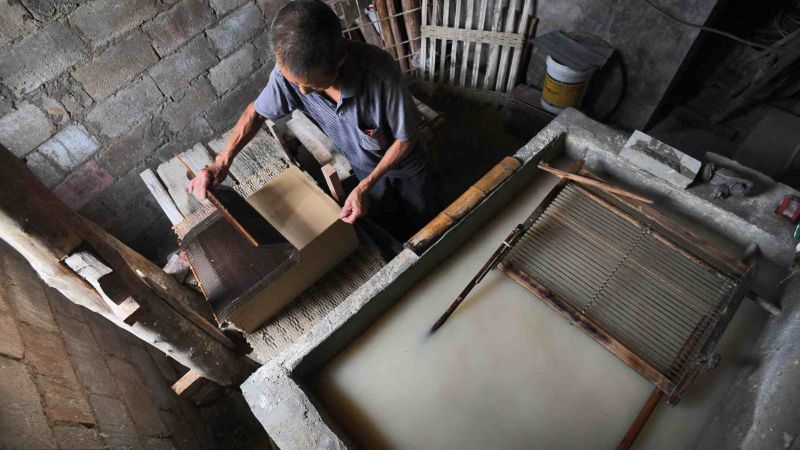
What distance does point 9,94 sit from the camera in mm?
2879

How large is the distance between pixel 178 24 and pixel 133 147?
1.16 meters

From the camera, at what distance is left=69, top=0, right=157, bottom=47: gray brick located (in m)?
2.85

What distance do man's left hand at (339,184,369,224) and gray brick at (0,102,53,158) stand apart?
249 centimetres

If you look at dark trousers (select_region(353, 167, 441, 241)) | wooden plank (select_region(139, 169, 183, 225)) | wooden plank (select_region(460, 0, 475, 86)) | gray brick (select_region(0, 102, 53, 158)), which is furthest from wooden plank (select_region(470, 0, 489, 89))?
gray brick (select_region(0, 102, 53, 158))

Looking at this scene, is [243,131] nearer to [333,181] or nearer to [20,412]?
[333,181]

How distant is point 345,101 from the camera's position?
98.8 inches

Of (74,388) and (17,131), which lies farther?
(17,131)

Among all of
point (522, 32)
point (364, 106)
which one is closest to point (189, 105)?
point (364, 106)

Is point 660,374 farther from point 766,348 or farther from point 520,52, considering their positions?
point 520,52

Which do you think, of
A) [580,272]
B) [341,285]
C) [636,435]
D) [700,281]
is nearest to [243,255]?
[341,285]

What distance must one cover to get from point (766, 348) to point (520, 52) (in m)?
3.37

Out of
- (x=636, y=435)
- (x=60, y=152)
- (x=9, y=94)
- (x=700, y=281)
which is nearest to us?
(x=636, y=435)

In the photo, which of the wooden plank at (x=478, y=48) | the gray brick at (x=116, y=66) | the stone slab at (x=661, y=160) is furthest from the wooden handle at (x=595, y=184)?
the gray brick at (x=116, y=66)

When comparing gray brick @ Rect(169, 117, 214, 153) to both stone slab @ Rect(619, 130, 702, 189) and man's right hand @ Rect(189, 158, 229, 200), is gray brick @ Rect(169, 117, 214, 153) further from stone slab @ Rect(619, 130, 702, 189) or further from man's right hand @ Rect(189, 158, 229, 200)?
stone slab @ Rect(619, 130, 702, 189)
